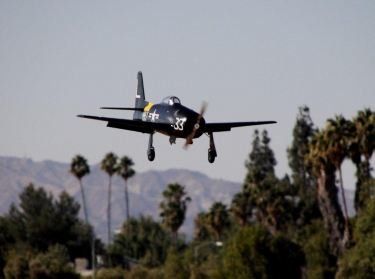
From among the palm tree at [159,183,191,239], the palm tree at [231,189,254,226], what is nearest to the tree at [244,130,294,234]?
the palm tree at [231,189,254,226]

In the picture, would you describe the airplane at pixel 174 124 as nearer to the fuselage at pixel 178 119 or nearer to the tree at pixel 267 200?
the fuselage at pixel 178 119

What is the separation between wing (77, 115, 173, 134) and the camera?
31.3 m

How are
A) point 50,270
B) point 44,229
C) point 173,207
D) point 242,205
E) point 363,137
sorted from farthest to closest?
point 44,229
point 173,207
point 242,205
point 50,270
point 363,137

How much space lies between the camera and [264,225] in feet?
363

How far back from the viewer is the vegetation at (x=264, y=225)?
89.9 m

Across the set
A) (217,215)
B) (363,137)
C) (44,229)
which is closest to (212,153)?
(363,137)

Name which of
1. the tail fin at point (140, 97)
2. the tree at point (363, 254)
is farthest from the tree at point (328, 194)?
the tail fin at point (140, 97)

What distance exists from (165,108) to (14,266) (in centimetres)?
8547

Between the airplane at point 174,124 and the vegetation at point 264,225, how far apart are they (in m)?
55.0

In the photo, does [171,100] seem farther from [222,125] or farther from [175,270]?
[175,270]

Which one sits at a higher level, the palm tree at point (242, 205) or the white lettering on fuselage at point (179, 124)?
the palm tree at point (242, 205)

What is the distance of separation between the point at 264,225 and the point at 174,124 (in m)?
80.6

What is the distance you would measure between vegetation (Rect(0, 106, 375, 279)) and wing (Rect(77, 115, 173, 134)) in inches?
2189

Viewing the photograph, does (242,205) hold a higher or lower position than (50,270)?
higher
